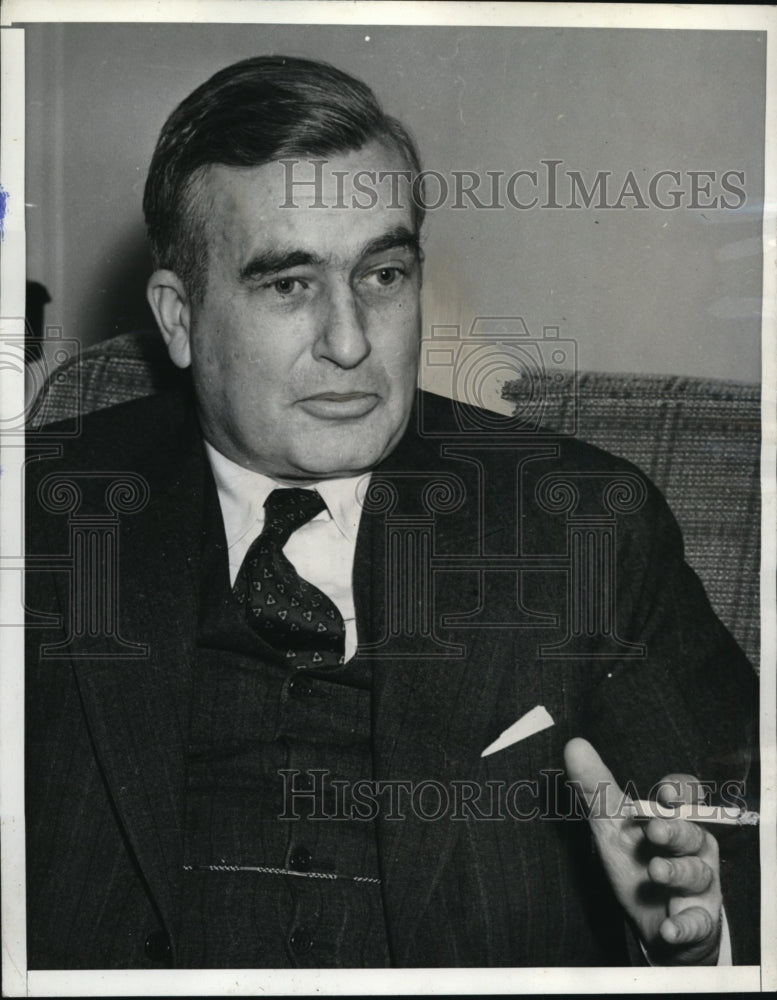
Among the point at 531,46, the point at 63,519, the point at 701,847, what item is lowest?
the point at 701,847

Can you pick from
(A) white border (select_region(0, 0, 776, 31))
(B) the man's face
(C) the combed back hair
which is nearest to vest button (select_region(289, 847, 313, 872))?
(B) the man's face

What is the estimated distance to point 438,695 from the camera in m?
1.37

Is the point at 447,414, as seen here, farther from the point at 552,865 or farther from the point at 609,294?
the point at 552,865

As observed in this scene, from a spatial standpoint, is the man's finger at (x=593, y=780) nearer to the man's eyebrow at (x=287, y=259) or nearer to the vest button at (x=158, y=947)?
the vest button at (x=158, y=947)

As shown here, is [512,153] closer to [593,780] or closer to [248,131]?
[248,131]

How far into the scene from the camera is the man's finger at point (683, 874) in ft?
4.03

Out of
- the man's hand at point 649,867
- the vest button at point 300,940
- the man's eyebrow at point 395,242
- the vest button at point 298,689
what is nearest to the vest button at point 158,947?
the vest button at point 300,940

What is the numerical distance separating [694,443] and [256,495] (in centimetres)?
A: 59

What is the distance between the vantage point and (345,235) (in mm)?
1331

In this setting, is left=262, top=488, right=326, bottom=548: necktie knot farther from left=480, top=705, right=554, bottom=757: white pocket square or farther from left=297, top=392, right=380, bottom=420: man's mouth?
left=480, top=705, right=554, bottom=757: white pocket square

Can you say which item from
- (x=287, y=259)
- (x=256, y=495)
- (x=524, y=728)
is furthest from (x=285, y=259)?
(x=524, y=728)

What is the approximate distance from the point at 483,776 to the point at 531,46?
3.11ft

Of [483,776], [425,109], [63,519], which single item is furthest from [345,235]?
[483,776]

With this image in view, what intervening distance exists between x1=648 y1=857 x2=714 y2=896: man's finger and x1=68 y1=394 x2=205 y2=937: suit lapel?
58 centimetres
